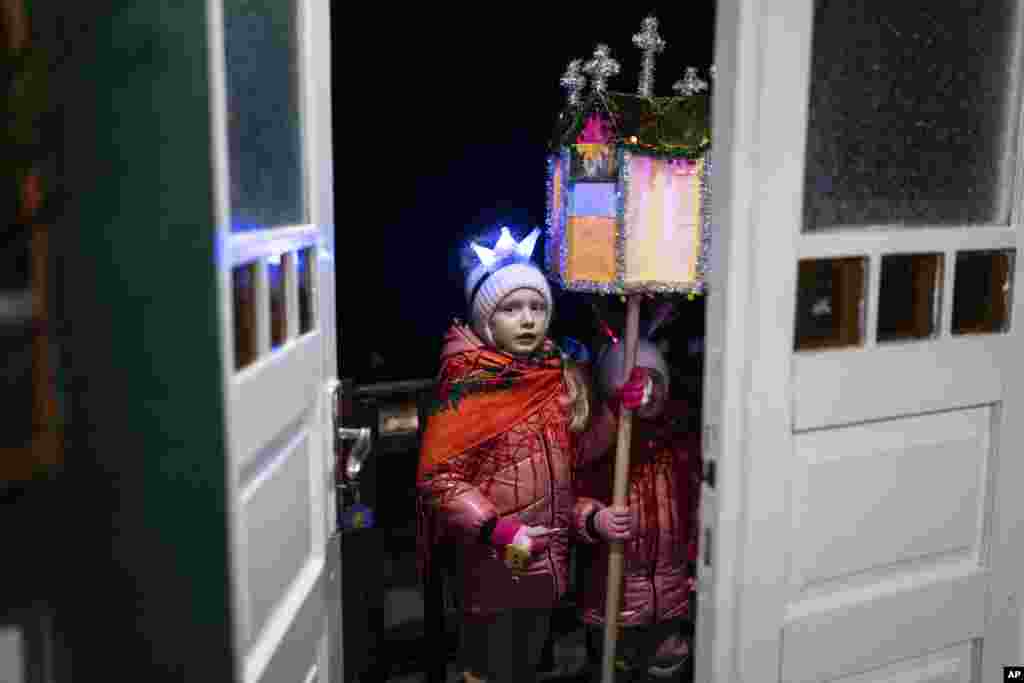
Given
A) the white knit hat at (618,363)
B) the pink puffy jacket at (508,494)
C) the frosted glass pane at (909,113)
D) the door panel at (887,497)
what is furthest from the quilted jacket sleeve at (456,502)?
the frosted glass pane at (909,113)

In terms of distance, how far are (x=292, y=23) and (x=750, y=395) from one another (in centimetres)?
98

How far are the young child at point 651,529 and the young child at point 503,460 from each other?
111 millimetres

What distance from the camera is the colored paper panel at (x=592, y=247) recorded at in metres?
2.01

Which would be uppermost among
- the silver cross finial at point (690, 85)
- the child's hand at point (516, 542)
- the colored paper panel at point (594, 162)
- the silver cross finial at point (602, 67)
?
the silver cross finial at point (602, 67)

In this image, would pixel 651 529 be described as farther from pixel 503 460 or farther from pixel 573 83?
pixel 573 83

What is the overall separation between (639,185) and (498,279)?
1.51 ft

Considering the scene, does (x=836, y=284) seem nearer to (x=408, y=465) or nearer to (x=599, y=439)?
(x=599, y=439)

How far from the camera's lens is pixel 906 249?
1654mm

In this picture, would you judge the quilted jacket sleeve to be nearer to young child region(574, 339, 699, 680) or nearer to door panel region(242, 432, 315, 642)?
young child region(574, 339, 699, 680)

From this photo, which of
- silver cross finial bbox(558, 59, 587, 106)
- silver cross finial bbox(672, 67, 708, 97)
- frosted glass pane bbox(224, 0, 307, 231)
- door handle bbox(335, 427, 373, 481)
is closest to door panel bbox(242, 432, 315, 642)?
door handle bbox(335, 427, 373, 481)

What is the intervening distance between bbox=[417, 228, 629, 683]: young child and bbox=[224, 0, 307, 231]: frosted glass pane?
813mm

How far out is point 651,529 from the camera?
2.29 m

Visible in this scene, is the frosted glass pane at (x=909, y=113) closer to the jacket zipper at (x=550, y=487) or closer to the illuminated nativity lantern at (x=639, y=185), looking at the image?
the illuminated nativity lantern at (x=639, y=185)

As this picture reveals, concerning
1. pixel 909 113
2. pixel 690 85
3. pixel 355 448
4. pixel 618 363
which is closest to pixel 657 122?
pixel 690 85
